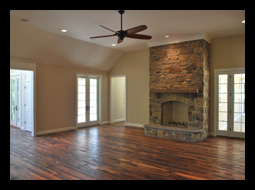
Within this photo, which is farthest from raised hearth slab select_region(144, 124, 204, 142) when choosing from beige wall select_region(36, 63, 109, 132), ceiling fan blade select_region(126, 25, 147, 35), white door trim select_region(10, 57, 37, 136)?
white door trim select_region(10, 57, 37, 136)

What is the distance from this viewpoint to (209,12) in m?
4.07

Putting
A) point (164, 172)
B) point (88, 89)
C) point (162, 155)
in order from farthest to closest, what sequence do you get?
point (88, 89) < point (162, 155) < point (164, 172)

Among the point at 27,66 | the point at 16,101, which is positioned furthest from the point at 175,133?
the point at 16,101

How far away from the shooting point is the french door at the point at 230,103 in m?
5.95

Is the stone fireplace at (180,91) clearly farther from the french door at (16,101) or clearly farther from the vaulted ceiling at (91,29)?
the french door at (16,101)

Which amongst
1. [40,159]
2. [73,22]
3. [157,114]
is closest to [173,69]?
[157,114]

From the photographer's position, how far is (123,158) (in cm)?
422

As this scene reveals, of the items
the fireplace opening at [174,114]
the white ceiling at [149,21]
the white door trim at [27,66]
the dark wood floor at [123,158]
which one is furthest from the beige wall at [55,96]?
the fireplace opening at [174,114]

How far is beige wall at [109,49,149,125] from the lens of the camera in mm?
7676

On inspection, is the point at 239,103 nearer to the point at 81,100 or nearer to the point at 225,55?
the point at 225,55

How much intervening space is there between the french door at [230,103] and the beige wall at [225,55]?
17cm

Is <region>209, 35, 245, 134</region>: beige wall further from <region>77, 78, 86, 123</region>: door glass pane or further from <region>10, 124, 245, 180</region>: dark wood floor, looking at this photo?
<region>77, 78, 86, 123</region>: door glass pane
